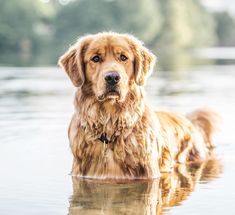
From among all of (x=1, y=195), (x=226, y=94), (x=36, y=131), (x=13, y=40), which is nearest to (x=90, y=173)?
(x=1, y=195)

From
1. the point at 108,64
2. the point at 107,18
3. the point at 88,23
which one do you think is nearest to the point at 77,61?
the point at 108,64

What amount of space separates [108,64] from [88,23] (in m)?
77.7

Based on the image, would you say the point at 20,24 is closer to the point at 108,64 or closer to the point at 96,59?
the point at 96,59

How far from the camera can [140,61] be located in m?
8.47

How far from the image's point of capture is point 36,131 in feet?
40.1

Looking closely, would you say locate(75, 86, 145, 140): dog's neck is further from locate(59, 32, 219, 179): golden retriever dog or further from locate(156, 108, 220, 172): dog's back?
locate(156, 108, 220, 172): dog's back

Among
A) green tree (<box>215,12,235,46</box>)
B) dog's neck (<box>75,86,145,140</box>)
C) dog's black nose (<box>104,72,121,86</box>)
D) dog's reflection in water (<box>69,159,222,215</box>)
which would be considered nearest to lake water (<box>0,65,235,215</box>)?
dog's reflection in water (<box>69,159,222,215</box>)

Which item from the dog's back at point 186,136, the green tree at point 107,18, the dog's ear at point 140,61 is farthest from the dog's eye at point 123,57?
the green tree at point 107,18

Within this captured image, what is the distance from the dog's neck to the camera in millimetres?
8344

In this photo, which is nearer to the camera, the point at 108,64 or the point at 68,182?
the point at 108,64

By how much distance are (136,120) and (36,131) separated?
406 cm

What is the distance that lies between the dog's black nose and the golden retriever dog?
11mm

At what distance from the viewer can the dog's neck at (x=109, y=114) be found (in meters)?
8.34

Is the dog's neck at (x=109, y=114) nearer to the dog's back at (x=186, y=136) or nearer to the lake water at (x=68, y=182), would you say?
the lake water at (x=68, y=182)
